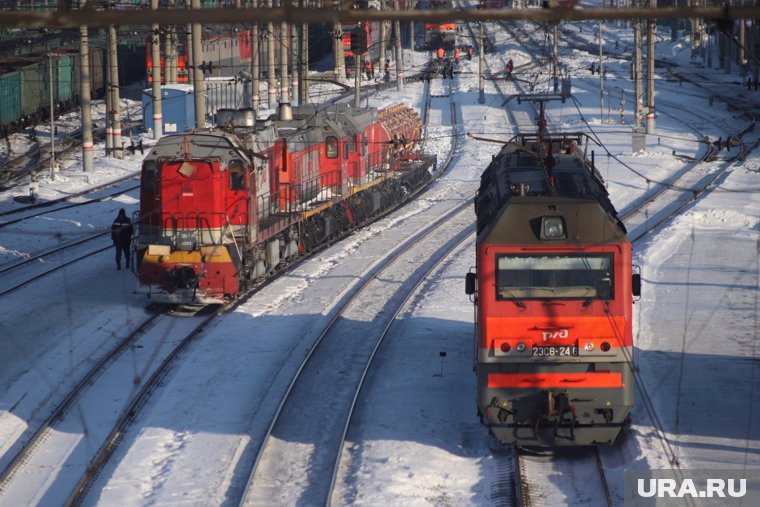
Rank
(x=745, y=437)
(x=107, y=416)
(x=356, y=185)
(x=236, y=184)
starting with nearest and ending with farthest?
1. (x=745, y=437)
2. (x=107, y=416)
3. (x=236, y=184)
4. (x=356, y=185)

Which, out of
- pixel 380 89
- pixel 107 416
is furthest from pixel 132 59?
pixel 107 416

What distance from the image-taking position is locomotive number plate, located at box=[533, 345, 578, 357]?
14078 mm

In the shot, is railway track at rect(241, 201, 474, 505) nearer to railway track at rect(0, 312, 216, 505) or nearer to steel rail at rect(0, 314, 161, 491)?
railway track at rect(0, 312, 216, 505)

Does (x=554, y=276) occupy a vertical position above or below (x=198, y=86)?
below

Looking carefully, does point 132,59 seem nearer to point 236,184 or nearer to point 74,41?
point 74,41

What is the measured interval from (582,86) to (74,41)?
3417 centimetres

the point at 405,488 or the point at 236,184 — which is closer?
the point at 405,488

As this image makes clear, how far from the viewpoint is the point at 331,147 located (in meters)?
32.9

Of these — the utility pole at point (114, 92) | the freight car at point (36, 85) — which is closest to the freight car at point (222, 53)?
the freight car at point (36, 85)

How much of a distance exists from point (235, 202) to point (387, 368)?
7.01m

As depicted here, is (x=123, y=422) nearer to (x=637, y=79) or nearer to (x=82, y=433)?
(x=82, y=433)

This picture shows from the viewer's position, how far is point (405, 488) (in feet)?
45.9

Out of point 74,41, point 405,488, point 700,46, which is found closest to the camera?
point 405,488

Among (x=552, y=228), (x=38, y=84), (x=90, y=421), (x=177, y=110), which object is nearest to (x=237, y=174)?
(x=90, y=421)
